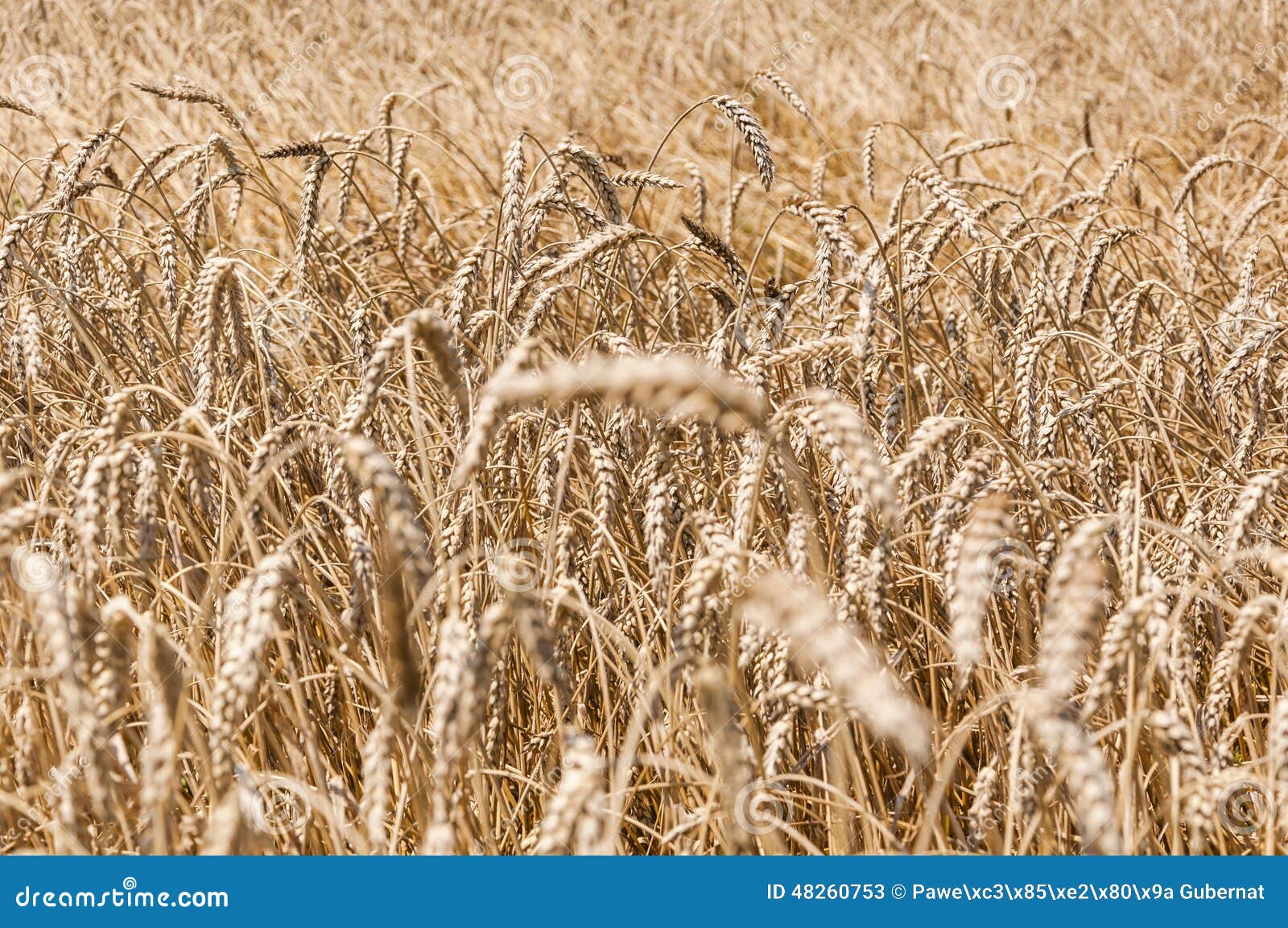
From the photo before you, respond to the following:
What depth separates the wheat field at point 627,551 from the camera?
3.59 feet

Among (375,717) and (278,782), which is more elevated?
(375,717)

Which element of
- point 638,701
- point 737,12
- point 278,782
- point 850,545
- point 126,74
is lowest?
point 278,782

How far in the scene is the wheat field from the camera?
1093 millimetres

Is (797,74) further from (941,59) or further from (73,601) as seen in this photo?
(73,601)

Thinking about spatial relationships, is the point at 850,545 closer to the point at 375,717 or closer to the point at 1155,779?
the point at 1155,779

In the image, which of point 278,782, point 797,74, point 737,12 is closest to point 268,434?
point 278,782

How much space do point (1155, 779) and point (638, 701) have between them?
0.77 metres

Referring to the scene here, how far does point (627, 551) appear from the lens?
2020 millimetres

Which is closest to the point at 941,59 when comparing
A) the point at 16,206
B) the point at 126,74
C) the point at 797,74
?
the point at 797,74

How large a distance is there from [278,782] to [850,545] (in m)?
0.78

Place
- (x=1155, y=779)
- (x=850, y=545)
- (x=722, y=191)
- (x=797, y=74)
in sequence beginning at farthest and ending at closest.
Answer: (x=797, y=74), (x=722, y=191), (x=1155, y=779), (x=850, y=545)

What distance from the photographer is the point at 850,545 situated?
1.49 m

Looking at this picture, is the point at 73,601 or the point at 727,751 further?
the point at 73,601

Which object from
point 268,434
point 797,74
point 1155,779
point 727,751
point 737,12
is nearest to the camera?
point 727,751
